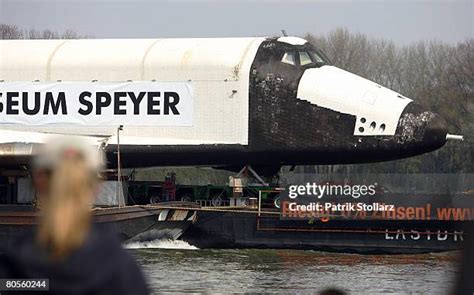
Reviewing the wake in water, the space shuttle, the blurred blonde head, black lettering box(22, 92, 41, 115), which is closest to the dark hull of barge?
the wake in water

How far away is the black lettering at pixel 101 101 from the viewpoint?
65.6ft

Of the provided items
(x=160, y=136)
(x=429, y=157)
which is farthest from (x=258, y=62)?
(x=429, y=157)

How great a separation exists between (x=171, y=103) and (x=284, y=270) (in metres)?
4.83

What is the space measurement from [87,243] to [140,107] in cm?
1821

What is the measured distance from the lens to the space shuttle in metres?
19.4

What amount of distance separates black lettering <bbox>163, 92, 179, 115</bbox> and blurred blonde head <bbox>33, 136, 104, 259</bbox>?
17893 millimetres

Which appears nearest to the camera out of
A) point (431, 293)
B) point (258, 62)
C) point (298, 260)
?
point (431, 293)

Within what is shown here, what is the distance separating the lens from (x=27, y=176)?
800 inches

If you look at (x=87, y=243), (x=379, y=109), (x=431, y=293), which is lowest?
(x=431, y=293)

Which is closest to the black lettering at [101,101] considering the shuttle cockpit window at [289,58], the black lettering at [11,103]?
the black lettering at [11,103]

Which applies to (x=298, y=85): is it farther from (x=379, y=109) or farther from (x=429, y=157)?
(x=429, y=157)

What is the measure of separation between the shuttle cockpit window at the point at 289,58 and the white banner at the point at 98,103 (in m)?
1.91

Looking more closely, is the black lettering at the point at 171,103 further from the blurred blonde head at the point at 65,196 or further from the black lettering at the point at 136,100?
the blurred blonde head at the point at 65,196

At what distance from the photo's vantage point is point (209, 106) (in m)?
20.0
